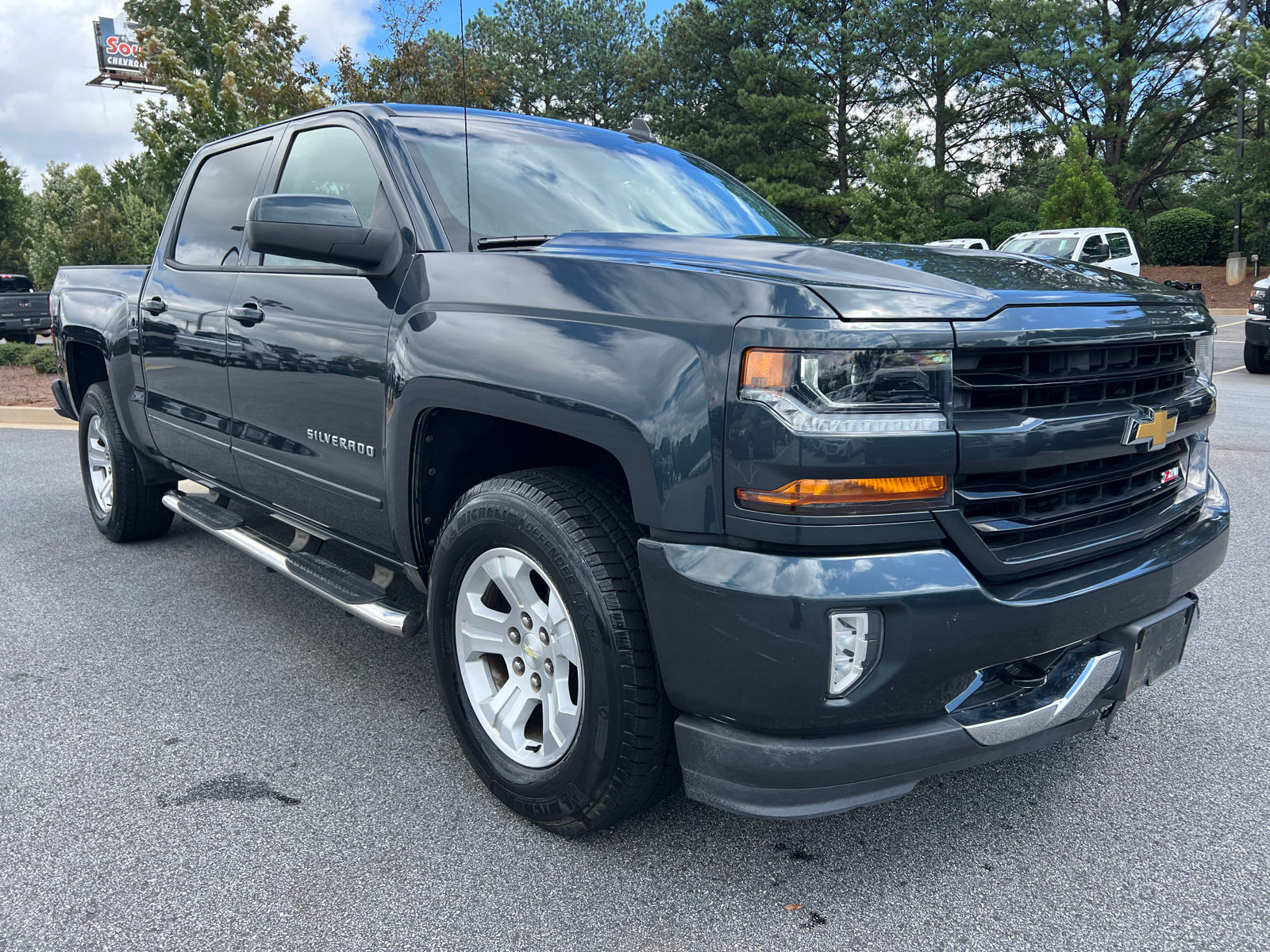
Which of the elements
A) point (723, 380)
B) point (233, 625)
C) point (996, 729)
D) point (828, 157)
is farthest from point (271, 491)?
point (828, 157)

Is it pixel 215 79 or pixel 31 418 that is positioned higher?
pixel 215 79

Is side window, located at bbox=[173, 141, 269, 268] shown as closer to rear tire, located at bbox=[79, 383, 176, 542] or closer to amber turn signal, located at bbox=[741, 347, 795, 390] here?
rear tire, located at bbox=[79, 383, 176, 542]

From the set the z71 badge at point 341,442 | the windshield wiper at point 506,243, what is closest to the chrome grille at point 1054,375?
the windshield wiper at point 506,243

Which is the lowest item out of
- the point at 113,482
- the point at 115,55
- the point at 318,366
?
the point at 113,482

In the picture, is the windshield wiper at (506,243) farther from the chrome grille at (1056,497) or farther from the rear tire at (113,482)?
the rear tire at (113,482)

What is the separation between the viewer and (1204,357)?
8.67 ft

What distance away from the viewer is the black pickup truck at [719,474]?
1867 mm

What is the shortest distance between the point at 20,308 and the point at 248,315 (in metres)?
21.2

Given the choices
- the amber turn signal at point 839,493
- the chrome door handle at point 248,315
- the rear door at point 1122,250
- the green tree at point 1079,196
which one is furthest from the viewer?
the green tree at point 1079,196

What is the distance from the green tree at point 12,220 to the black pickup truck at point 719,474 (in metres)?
53.0

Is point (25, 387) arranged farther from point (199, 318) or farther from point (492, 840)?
point (492, 840)

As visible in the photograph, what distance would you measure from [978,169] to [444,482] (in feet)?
134

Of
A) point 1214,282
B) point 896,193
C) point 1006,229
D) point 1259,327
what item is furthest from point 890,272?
point 1006,229

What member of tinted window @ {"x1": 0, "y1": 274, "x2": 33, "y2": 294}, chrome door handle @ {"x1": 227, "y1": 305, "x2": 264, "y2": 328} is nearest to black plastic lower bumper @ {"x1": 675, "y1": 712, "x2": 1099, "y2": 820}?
chrome door handle @ {"x1": 227, "y1": 305, "x2": 264, "y2": 328}
